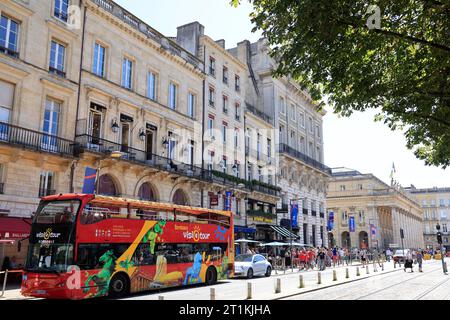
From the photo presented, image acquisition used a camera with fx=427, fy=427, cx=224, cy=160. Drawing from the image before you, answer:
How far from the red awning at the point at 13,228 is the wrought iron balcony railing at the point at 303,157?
32.6m

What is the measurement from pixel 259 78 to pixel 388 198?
4513 cm

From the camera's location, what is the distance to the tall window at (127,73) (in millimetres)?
28156

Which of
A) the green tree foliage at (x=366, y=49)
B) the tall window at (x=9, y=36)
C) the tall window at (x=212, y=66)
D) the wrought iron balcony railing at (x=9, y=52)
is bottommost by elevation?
the green tree foliage at (x=366, y=49)

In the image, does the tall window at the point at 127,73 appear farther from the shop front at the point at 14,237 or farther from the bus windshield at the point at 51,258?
the bus windshield at the point at 51,258

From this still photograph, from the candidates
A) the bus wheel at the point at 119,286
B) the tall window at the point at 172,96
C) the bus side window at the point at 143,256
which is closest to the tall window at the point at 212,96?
the tall window at the point at 172,96

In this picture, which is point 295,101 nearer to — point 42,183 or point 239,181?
point 239,181

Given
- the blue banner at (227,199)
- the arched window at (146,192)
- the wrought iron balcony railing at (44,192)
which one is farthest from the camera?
the blue banner at (227,199)

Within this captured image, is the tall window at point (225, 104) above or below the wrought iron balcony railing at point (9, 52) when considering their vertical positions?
above

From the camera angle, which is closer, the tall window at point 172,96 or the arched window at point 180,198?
the arched window at point 180,198

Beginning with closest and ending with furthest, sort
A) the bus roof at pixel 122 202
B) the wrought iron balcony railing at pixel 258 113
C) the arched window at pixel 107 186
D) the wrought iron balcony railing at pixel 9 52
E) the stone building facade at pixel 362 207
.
Result: the bus roof at pixel 122 202 < the wrought iron balcony railing at pixel 9 52 < the arched window at pixel 107 186 < the wrought iron balcony railing at pixel 258 113 < the stone building facade at pixel 362 207

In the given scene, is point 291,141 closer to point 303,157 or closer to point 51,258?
point 303,157

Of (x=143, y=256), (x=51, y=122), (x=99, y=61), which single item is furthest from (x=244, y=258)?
(x=99, y=61)

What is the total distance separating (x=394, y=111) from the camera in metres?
14.5

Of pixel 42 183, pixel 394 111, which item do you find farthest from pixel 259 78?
pixel 394 111
